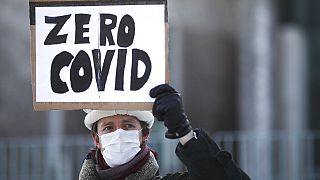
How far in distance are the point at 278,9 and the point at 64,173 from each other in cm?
370

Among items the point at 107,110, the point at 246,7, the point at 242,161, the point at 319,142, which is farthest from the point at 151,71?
the point at 246,7

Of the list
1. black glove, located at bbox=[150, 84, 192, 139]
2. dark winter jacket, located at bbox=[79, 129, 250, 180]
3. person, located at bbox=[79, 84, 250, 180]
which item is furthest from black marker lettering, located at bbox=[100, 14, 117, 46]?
dark winter jacket, located at bbox=[79, 129, 250, 180]

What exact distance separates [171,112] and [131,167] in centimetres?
47

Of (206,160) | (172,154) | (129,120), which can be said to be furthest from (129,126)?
(172,154)

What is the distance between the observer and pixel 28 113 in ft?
36.0

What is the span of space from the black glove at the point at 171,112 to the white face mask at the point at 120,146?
0.31 m

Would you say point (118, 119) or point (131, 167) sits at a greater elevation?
point (118, 119)

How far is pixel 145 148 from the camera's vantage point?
4301 mm

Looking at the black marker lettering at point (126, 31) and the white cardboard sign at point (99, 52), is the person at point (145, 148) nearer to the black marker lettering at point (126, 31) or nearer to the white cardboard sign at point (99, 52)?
the white cardboard sign at point (99, 52)

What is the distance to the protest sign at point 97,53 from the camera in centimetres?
417

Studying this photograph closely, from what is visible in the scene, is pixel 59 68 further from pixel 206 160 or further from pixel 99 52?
pixel 206 160

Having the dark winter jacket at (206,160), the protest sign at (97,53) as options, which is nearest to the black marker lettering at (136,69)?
the protest sign at (97,53)

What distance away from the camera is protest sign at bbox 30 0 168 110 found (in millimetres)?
4172

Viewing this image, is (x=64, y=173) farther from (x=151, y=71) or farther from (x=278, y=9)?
(x=151, y=71)
